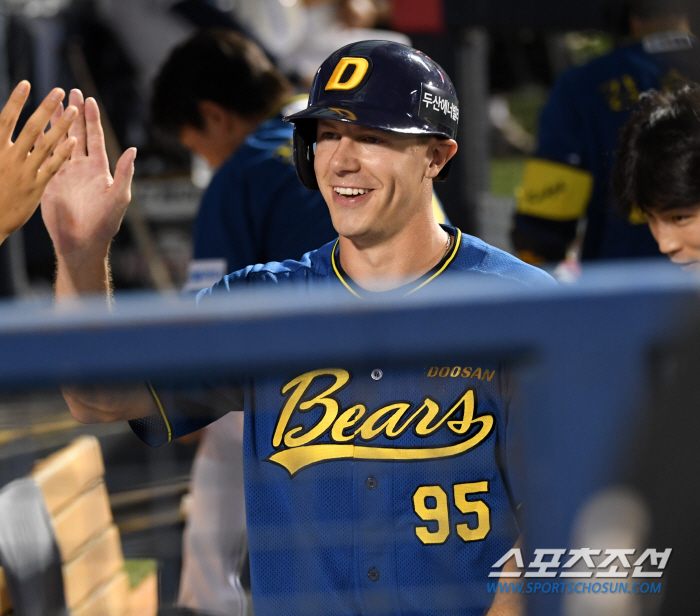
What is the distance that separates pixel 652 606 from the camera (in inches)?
34.0

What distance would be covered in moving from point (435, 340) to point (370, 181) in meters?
0.98

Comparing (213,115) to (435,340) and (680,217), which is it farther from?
(435,340)

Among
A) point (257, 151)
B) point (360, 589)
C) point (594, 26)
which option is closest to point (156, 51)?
point (594, 26)

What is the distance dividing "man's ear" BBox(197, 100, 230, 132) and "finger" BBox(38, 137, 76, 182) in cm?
126

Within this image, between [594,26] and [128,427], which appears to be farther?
[594,26]

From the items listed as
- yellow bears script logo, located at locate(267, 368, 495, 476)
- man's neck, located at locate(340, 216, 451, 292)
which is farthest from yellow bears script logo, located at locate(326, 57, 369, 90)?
yellow bears script logo, located at locate(267, 368, 495, 476)

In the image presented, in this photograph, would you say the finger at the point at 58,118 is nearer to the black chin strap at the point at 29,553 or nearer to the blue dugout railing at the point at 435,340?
the black chin strap at the point at 29,553

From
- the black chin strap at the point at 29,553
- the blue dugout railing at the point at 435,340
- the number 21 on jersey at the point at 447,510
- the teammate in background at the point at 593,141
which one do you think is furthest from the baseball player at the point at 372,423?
the teammate in background at the point at 593,141

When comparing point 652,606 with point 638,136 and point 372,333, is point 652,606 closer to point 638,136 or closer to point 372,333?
point 372,333

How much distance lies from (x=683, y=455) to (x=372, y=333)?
0.98ft

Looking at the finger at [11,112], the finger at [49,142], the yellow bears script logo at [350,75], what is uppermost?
the yellow bears script logo at [350,75]

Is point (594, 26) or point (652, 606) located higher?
point (594, 26)

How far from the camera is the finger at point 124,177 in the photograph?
5.78ft

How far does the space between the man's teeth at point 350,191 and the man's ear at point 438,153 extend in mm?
159
